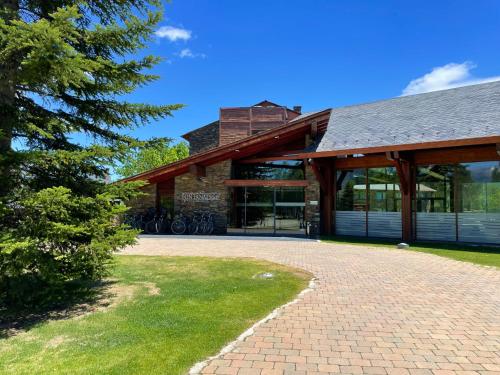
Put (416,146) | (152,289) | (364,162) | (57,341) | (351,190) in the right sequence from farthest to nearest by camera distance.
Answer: (351,190)
(364,162)
(416,146)
(152,289)
(57,341)

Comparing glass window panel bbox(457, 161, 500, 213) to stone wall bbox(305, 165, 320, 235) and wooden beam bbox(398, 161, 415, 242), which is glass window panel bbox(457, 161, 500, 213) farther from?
stone wall bbox(305, 165, 320, 235)

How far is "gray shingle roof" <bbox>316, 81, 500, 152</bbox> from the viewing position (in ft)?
44.3

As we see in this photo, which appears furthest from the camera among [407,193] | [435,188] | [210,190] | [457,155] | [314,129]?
[210,190]

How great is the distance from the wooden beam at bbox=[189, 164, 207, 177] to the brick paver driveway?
32.5 ft

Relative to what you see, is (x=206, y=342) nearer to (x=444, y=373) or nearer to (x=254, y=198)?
(x=444, y=373)

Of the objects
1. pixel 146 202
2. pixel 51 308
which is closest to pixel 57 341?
pixel 51 308

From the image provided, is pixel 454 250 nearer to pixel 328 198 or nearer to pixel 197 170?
pixel 328 198

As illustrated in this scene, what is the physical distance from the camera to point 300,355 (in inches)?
156

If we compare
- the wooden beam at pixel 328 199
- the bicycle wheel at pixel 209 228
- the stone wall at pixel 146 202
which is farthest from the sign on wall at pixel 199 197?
the wooden beam at pixel 328 199

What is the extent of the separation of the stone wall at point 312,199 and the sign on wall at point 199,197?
4.07 meters

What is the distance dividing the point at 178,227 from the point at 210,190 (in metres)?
2.20

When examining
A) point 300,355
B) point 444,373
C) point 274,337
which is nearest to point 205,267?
point 274,337

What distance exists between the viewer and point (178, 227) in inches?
722

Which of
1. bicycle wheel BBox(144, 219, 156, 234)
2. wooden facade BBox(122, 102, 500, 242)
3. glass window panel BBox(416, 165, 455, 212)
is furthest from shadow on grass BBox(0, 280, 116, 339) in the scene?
bicycle wheel BBox(144, 219, 156, 234)
